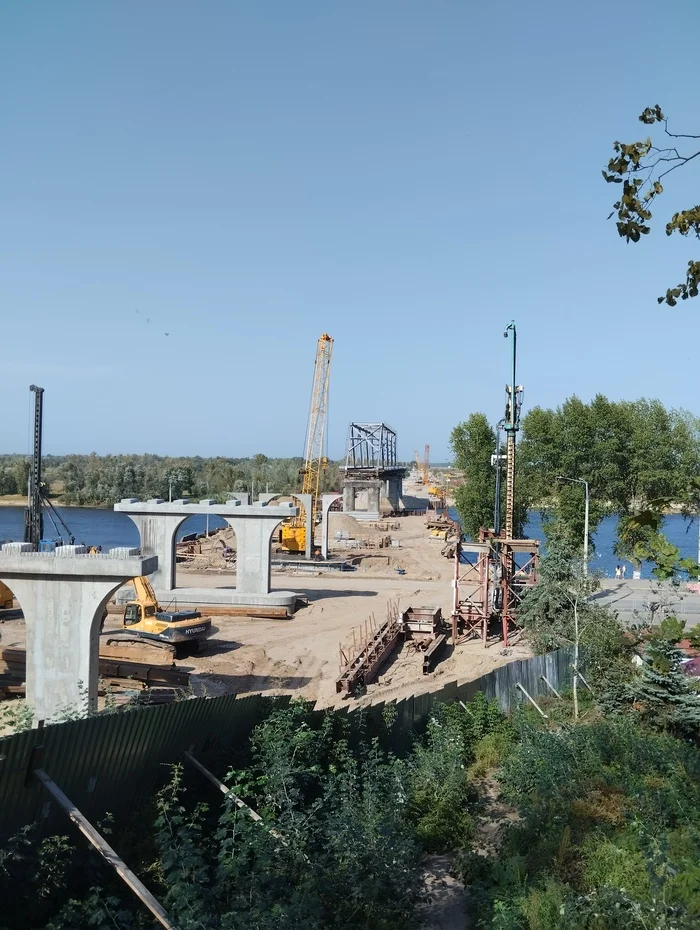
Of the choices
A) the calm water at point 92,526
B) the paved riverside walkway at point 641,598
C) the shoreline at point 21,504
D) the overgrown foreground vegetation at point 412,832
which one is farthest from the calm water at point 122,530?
the overgrown foreground vegetation at point 412,832

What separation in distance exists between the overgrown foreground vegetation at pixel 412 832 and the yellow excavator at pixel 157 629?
1304cm

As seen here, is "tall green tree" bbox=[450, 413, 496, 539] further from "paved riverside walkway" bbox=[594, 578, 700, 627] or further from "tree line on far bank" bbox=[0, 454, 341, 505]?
"tree line on far bank" bbox=[0, 454, 341, 505]

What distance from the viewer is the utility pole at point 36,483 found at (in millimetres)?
22078

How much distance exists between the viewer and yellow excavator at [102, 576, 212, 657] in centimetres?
2439

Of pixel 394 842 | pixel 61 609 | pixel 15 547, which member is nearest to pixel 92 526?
pixel 15 547

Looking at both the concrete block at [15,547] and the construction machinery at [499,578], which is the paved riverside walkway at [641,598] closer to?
the construction machinery at [499,578]

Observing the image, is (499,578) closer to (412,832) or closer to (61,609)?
(61,609)

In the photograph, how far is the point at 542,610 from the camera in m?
21.8

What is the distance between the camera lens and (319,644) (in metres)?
27.1

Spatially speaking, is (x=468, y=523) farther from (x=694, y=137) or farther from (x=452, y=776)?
(x=694, y=137)

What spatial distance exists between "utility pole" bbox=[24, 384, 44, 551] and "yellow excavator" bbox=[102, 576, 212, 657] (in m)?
3.76

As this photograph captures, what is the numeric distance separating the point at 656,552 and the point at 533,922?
14.3 ft

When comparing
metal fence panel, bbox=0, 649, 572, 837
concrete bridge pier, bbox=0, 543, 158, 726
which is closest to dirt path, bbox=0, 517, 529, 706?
concrete bridge pier, bbox=0, 543, 158, 726

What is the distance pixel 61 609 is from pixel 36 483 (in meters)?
10.0
